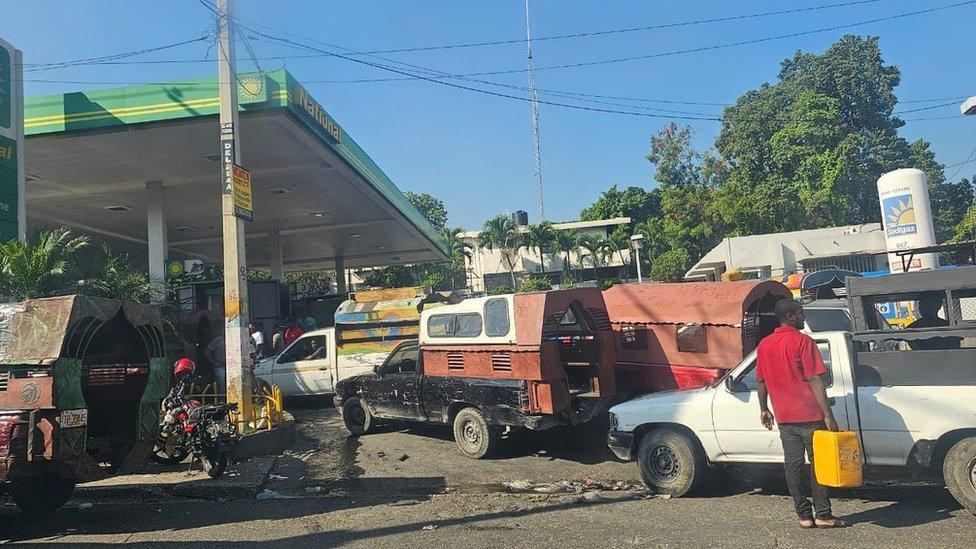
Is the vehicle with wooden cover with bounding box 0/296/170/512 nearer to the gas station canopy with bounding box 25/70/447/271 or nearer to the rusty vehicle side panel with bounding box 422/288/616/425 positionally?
the rusty vehicle side panel with bounding box 422/288/616/425

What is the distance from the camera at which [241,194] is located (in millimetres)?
9625

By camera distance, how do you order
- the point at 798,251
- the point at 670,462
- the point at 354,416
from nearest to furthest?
the point at 670,462
the point at 354,416
the point at 798,251

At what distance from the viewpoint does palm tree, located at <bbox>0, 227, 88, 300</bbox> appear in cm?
980

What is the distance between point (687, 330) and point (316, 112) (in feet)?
27.7

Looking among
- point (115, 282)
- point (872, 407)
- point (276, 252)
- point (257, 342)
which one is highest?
point (276, 252)

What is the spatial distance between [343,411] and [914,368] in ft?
26.3

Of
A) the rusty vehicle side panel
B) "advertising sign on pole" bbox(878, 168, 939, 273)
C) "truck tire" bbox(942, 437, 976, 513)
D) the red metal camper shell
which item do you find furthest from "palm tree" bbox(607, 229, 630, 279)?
"truck tire" bbox(942, 437, 976, 513)

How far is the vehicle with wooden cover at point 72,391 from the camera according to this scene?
5.72m

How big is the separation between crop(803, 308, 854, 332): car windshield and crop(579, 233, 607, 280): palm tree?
38.8 meters

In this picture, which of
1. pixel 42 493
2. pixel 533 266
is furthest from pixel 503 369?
pixel 533 266

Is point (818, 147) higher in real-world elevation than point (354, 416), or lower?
higher

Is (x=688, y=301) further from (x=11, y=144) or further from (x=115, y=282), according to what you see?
(x=11, y=144)

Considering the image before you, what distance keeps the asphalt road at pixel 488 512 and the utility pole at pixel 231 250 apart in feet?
4.38

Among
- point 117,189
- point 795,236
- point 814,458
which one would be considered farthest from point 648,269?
point 814,458
